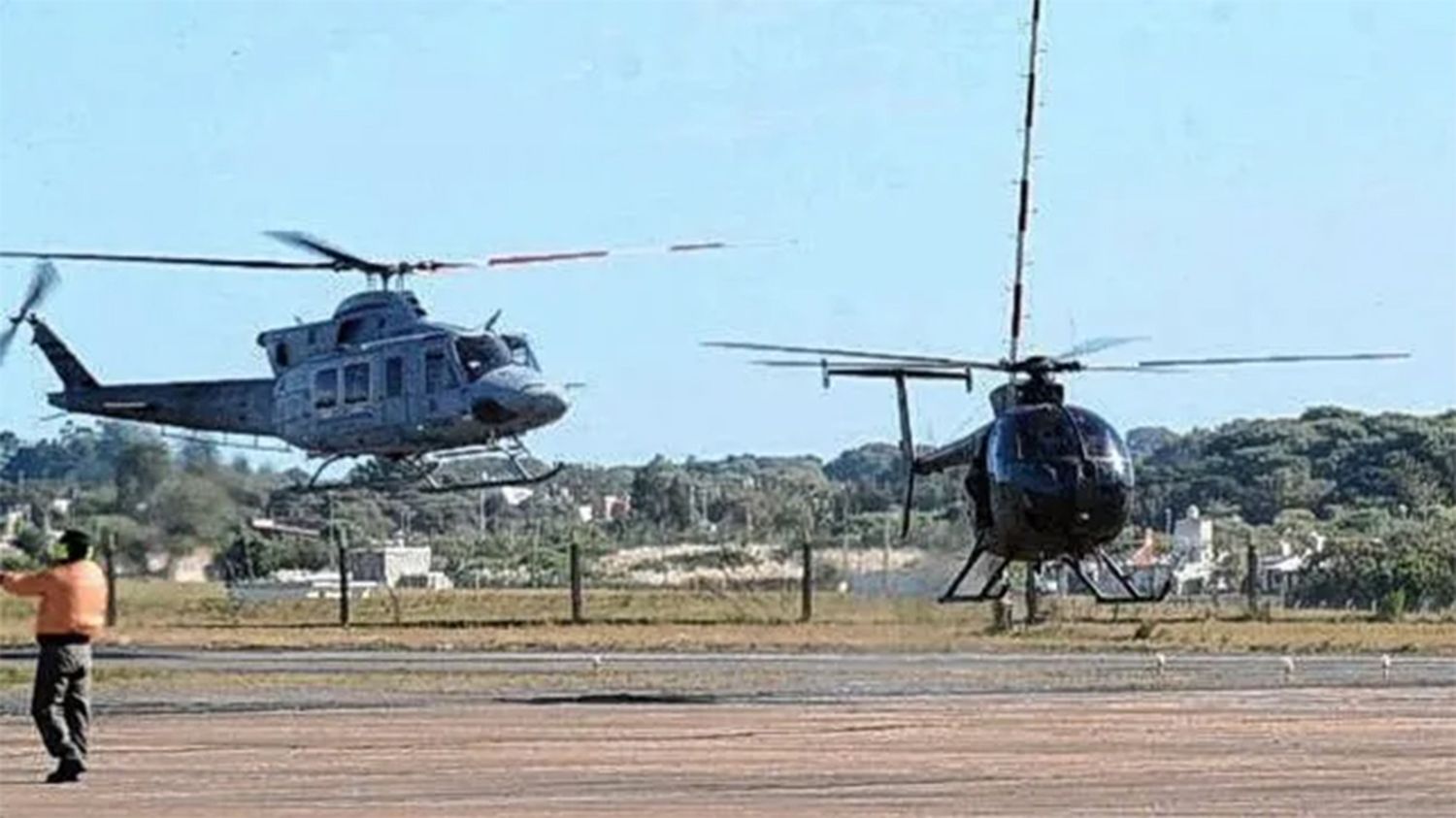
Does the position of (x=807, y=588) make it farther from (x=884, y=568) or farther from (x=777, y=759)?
(x=777, y=759)

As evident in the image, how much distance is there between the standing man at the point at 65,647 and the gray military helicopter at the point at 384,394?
25.2 m

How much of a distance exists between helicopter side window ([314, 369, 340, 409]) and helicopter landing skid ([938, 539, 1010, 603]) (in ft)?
31.9

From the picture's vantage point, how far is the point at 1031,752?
23.4m

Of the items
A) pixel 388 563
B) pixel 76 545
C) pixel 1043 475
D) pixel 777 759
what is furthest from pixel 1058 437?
pixel 388 563

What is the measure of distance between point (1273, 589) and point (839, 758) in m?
52.2

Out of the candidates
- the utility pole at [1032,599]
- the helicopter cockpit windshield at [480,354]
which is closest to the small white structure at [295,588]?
the helicopter cockpit windshield at [480,354]

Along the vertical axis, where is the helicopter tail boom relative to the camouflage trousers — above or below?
above

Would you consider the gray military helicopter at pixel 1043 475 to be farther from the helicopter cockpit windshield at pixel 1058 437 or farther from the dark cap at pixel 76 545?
the dark cap at pixel 76 545

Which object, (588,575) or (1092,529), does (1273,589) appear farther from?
(1092,529)

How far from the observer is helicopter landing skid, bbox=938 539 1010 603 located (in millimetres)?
46622

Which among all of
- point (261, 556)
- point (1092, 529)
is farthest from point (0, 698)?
point (261, 556)

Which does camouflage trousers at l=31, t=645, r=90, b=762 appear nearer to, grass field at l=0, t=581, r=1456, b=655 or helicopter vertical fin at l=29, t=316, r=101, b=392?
grass field at l=0, t=581, r=1456, b=655

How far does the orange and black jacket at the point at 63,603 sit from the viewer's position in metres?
21.7

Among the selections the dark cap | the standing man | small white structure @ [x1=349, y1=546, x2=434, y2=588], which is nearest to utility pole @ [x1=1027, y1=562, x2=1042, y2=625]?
small white structure @ [x1=349, y1=546, x2=434, y2=588]
